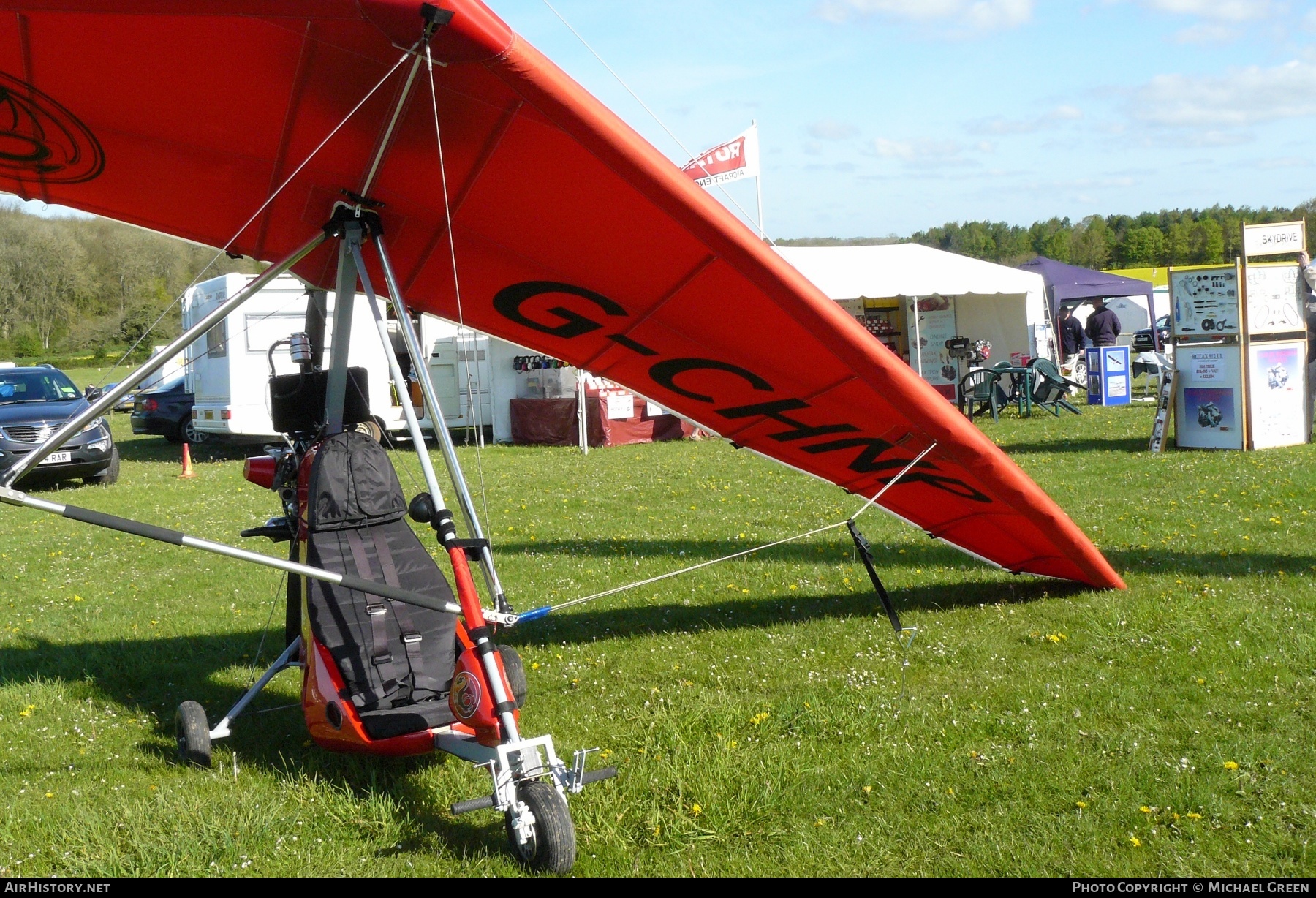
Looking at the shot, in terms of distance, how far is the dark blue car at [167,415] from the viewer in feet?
73.8

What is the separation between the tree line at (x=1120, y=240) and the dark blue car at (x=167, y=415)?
6884cm

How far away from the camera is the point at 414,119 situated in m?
3.74

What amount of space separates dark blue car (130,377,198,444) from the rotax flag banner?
461 inches

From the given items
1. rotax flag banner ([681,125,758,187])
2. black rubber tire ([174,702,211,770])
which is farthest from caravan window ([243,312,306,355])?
black rubber tire ([174,702,211,770])

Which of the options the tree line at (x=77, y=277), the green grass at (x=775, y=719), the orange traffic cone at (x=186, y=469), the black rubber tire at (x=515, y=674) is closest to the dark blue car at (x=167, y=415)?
the orange traffic cone at (x=186, y=469)

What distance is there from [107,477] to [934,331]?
16.5m

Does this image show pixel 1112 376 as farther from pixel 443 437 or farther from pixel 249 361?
pixel 443 437

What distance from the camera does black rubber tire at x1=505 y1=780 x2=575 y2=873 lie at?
3.21 metres

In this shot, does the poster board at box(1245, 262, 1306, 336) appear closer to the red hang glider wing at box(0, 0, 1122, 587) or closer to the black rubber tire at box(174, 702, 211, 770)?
the red hang glider wing at box(0, 0, 1122, 587)

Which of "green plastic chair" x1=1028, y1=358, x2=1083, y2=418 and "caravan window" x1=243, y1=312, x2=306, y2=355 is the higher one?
"caravan window" x1=243, y1=312, x2=306, y2=355

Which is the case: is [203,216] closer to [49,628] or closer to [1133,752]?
[49,628]

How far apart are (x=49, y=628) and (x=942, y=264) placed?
59.0 feet
